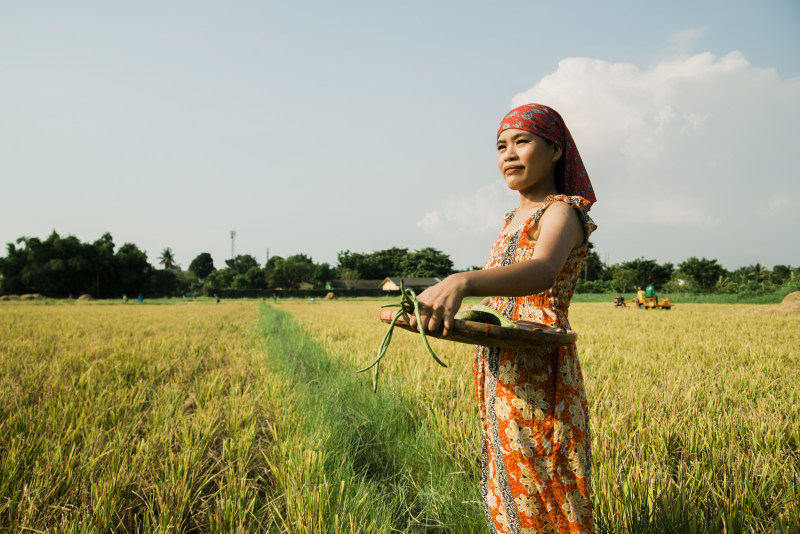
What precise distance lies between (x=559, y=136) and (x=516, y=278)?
0.62m

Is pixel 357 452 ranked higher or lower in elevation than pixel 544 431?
lower

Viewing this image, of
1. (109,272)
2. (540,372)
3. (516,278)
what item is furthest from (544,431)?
(109,272)

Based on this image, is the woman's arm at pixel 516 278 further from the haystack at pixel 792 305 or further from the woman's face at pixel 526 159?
the haystack at pixel 792 305

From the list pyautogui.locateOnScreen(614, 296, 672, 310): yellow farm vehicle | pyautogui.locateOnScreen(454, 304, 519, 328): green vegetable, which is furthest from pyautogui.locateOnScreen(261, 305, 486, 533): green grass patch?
pyautogui.locateOnScreen(614, 296, 672, 310): yellow farm vehicle

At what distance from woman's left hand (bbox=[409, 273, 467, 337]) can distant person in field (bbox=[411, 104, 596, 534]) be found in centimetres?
18

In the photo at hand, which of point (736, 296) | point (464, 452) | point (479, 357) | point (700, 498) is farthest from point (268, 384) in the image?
point (736, 296)

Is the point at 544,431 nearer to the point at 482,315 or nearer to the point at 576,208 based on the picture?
the point at 482,315

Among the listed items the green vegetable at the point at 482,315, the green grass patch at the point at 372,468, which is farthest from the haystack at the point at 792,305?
the green vegetable at the point at 482,315

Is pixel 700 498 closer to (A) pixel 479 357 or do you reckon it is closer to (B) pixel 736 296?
(A) pixel 479 357

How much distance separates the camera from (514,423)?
117 centimetres

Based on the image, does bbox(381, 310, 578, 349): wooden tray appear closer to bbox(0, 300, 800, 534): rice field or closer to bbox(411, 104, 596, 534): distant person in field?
bbox(411, 104, 596, 534): distant person in field

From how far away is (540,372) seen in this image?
3.79 feet

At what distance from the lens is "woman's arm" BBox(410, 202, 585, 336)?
0.84 m

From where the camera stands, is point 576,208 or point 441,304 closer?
point 441,304
